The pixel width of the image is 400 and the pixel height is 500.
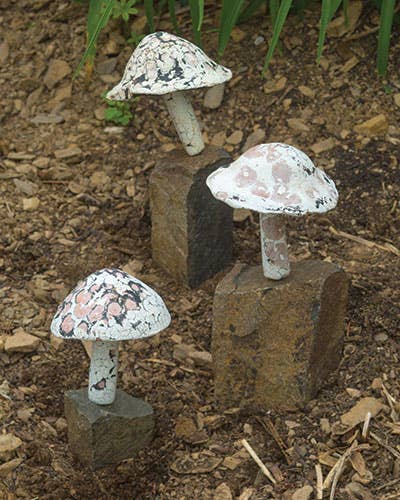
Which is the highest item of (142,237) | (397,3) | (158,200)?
(397,3)

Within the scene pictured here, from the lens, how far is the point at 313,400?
3459 mm

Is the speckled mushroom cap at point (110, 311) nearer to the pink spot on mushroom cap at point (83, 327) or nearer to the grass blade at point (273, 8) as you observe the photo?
the pink spot on mushroom cap at point (83, 327)

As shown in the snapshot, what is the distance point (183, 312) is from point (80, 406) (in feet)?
2.43

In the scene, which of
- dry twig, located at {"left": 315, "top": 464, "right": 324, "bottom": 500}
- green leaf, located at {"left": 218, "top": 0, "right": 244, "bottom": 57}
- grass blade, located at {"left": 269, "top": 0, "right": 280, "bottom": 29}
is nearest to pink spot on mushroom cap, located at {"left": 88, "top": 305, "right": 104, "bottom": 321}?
dry twig, located at {"left": 315, "top": 464, "right": 324, "bottom": 500}

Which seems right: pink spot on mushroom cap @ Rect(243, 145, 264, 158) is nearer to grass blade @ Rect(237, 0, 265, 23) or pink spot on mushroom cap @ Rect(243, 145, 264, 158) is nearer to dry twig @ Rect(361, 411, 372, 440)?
dry twig @ Rect(361, 411, 372, 440)

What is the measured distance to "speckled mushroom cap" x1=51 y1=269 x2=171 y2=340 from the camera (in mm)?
3004

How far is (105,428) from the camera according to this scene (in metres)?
3.24

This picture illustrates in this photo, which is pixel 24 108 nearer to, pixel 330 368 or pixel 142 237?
pixel 142 237

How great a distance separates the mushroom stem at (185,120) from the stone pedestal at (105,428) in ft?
3.26

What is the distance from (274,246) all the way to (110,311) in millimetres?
571

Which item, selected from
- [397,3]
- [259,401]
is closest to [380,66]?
[397,3]

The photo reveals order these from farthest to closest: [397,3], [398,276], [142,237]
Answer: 1. [397,3]
2. [142,237]
3. [398,276]

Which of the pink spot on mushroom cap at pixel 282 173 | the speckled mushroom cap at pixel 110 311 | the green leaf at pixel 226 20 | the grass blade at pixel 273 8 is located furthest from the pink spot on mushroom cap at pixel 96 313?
the grass blade at pixel 273 8

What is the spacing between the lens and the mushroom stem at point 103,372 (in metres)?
3.22
